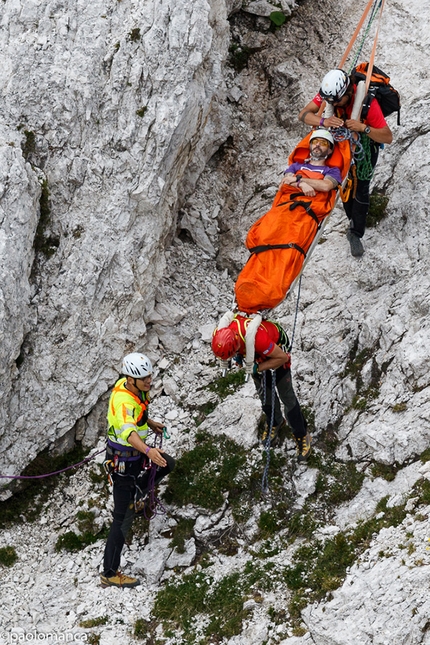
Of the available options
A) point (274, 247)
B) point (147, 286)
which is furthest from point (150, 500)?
point (274, 247)

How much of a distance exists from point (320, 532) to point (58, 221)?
6826 millimetres

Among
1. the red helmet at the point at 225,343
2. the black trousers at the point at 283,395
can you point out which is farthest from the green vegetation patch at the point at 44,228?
the black trousers at the point at 283,395

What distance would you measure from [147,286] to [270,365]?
13.0 feet

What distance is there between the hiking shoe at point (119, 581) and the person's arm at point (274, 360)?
3704mm

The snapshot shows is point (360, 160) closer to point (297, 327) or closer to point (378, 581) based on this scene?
point (297, 327)

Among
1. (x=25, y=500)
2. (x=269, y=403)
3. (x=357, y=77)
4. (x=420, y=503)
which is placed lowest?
(x=25, y=500)

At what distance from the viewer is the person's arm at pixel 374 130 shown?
33.9 ft

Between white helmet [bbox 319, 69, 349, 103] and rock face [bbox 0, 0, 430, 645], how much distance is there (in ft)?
9.16

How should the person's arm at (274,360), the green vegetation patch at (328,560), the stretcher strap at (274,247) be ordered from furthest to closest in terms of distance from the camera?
the stretcher strap at (274,247)
the person's arm at (274,360)
the green vegetation patch at (328,560)

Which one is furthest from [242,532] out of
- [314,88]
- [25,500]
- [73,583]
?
[314,88]

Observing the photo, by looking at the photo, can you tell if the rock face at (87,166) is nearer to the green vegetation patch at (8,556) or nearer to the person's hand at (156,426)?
the green vegetation patch at (8,556)

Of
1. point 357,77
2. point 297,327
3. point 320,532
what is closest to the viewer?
point 320,532

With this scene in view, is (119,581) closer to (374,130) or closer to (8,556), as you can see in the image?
(8,556)

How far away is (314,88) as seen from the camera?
15000 millimetres
